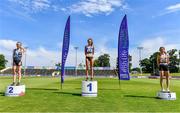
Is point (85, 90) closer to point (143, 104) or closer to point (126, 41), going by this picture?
point (143, 104)

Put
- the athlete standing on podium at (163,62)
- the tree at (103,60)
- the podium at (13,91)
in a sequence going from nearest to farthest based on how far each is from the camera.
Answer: the podium at (13,91)
the athlete standing on podium at (163,62)
the tree at (103,60)

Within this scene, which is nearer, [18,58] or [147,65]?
[18,58]

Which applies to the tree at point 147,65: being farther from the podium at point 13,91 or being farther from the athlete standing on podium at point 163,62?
the podium at point 13,91

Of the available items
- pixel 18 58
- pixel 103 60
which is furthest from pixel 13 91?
pixel 103 60

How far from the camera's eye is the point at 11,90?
12.1 m

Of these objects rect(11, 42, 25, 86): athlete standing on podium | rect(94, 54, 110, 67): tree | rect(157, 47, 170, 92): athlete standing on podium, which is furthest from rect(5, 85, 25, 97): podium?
rect(94, 54, 110, 67): tree

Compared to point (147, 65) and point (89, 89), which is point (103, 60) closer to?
point (147, 65)

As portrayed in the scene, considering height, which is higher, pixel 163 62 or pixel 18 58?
pixel 18 58

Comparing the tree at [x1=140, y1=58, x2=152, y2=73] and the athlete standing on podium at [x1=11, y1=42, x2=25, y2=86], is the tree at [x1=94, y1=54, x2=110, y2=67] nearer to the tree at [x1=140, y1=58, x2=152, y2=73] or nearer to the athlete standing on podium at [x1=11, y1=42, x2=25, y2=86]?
the tree at [x1=140, y1=58, x2=152, y2=73]

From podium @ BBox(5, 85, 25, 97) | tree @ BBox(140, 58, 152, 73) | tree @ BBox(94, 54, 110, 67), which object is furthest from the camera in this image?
tree @ BBox(94, 54, 110, 67)

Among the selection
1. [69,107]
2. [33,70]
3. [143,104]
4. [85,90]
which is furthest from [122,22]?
[33,70]

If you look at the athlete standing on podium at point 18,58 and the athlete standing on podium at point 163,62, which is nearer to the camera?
the athlete standing on podium at point 163,62

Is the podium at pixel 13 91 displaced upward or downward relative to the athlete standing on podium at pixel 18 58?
downward

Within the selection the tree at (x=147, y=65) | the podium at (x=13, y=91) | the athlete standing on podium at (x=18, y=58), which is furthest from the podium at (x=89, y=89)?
the tree at (x=147, y=65)
